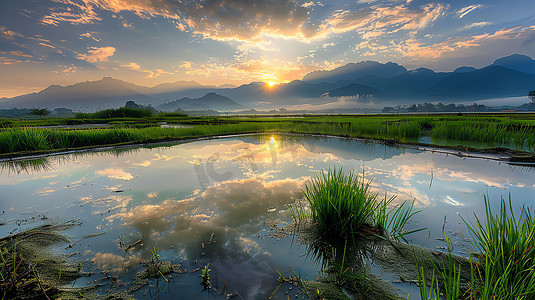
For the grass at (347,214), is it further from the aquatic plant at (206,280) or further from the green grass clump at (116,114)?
the green grass clump at (116,114)

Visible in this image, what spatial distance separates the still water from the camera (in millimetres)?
2957

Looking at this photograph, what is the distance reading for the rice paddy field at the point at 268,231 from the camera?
2.49 m

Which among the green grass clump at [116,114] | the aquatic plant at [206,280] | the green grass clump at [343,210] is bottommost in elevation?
the aquatic plant at [206,280]

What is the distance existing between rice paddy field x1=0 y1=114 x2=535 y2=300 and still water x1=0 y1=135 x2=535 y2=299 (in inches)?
1.2

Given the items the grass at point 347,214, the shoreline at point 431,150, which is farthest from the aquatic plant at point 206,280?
the shoreline at point 431,150

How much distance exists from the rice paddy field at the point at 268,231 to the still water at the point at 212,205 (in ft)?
0.10

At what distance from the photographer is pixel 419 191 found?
570cm

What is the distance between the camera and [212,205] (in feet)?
16.7

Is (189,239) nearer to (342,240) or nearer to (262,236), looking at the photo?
(262,236)

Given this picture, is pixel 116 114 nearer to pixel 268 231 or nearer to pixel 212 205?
pixel 212 205

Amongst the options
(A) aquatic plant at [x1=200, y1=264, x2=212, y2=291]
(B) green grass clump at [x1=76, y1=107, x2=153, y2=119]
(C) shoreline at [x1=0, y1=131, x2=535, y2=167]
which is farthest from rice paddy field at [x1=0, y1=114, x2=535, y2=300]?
(B) green grass clump at [x1=76, y1=107, x2=153, y2=119]

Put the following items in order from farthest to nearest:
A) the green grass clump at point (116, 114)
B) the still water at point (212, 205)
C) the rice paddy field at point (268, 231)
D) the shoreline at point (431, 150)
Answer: the green grass clump at point (116, 114)
the shoreline at point (431, 150)
the still water at point (212, 205)
the rice paddy field at point (268, 231)

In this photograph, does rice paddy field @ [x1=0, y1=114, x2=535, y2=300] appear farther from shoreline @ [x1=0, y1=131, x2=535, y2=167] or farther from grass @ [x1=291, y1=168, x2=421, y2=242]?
shoreline @ [x1=0, y1=131, x2=535, y2=167]

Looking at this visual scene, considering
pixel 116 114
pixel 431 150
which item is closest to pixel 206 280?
pixel 431 150
